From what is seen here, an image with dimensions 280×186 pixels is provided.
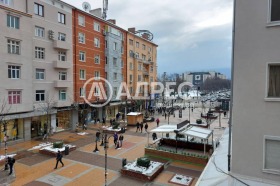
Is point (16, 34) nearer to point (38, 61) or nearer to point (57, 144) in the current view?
point (38, 61)

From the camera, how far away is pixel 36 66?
2802 cm

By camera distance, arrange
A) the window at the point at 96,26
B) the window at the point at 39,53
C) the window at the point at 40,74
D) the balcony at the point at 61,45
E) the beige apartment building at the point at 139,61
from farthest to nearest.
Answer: the beige apartment building at the point at 139,61
the window at the point at 96,26
the balcony at the point at 61,45
the window at the point at 40,74
the window at the point at 39,53

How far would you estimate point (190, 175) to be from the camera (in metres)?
17.2

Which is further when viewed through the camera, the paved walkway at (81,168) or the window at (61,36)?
the window at (61,36)

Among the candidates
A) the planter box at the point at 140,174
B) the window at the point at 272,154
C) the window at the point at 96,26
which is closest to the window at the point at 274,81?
the window at the point at 272,154

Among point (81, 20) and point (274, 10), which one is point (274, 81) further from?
point (81, 20)

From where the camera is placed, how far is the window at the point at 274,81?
649cm

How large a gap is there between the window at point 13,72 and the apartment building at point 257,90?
82.4ft

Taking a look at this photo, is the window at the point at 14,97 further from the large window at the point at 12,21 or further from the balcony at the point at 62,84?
the large window at the point at 12,21

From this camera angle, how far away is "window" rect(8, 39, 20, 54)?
24.3 m

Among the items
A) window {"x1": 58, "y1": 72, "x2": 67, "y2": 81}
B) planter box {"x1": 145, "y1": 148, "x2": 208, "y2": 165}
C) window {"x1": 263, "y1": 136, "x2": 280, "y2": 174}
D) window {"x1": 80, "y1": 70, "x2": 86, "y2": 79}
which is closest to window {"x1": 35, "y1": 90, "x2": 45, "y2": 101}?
window {"x1": 58, "y1": 72, "x2": 67, "y2": 81}

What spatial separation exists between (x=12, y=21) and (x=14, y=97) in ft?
28.7

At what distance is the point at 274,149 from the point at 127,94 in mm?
42901

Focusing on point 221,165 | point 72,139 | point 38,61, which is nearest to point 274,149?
point 221,165
